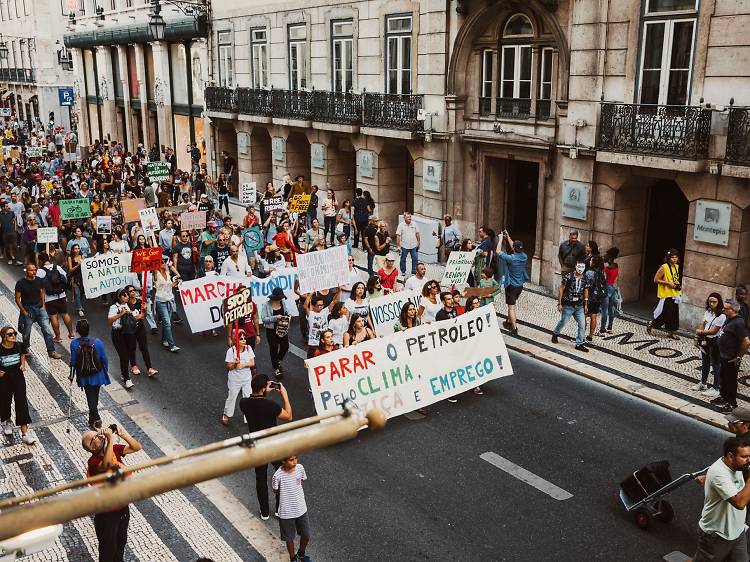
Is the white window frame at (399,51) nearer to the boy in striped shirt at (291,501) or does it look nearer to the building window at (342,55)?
the building window at (342,55)

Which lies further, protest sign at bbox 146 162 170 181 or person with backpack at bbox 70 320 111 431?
protest sign at bbox 146 162 170 181

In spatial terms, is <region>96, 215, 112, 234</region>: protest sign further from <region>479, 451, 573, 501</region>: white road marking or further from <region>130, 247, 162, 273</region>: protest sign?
<region>479, 451, 573, 501</region>: white road marking

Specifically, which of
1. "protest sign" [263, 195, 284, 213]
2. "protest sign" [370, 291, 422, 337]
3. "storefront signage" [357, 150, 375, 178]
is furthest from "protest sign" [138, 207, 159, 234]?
"protest sign" [370, 291, 422, 337]

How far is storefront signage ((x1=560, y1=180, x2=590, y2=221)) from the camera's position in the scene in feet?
55.4

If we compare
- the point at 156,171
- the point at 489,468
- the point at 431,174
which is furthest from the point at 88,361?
the point at 156,171

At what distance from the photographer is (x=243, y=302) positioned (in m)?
12.1

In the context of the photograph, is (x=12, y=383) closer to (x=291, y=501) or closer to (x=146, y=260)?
(x=146, y=260)

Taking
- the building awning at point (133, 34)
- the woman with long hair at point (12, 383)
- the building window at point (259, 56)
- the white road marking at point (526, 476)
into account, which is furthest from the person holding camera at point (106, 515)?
the building awning at point (133, 34)

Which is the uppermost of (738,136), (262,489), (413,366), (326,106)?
(326,106)

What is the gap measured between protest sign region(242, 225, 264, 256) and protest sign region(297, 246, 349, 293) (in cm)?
411

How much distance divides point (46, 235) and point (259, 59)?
47.5 ft

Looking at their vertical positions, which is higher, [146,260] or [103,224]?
[146,260]

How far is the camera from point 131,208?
21.5m

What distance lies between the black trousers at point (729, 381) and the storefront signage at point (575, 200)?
624cm
